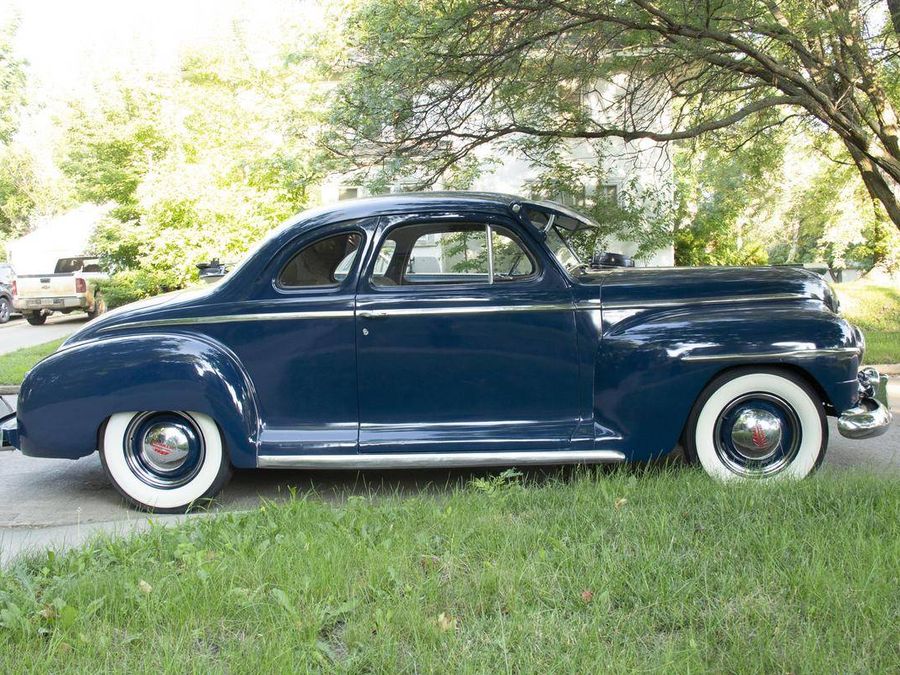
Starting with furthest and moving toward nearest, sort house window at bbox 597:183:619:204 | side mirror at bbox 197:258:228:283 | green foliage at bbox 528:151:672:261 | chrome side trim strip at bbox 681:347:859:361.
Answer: house window at bbox 597:183:619:204 → green foliage at bbox 528:151:672:261 → side mirror at bbox 197:258:228:283 → chrome side trim strip at bbox 681:347:859:361

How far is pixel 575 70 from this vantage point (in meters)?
8.95

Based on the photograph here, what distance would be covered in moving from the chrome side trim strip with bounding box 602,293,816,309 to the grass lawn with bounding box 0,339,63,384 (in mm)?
6294

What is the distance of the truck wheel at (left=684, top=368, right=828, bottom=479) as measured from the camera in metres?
4.64

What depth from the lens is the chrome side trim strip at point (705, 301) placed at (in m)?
4.71

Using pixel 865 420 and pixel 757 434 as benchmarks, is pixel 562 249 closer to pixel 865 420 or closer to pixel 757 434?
pixel 757 434

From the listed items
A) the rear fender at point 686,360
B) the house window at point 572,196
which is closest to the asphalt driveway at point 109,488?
the rear fender at point 686,360

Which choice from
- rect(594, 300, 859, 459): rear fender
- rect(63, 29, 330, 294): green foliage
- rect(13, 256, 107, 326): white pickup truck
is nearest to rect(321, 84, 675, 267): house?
rect(63, 29, 330, 294): green foliage

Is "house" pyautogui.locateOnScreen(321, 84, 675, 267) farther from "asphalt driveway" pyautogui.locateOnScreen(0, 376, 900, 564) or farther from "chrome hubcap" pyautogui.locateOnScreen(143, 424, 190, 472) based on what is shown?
"chrome hubcap" pyautogui.locateOnScreen(143, 424, 190, 472)

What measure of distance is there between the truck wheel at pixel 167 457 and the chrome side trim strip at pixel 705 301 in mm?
2510

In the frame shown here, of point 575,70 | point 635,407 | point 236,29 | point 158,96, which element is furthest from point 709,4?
point 236,29

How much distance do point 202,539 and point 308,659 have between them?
4.19ft

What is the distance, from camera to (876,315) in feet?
43.4

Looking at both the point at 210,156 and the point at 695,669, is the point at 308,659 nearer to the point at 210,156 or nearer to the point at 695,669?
the point at 695,669

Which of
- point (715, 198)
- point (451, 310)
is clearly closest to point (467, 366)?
point (451, 310)
